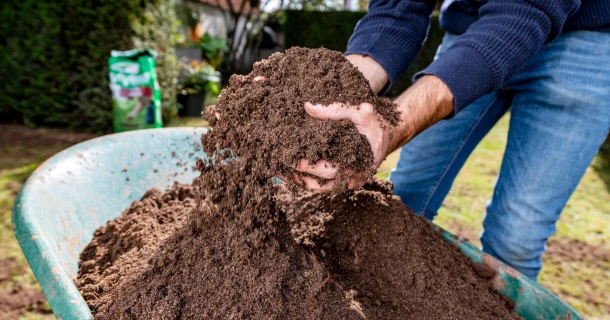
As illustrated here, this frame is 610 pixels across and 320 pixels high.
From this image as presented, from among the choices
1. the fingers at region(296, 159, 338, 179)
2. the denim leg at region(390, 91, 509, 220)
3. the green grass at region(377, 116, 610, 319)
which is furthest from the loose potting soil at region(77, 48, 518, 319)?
the denim leg at region(390, 91, 509, 220)

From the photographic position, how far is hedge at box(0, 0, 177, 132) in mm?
4859

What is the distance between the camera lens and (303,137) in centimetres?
113

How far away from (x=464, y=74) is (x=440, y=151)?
2.70ft

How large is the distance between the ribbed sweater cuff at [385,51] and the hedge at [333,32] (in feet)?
25.4

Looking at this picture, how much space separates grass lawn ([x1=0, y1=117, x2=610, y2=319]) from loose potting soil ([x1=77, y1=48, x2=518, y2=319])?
378mm

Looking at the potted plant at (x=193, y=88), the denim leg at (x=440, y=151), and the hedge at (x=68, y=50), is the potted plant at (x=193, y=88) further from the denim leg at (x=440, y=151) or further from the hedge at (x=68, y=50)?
the denim leg at (x=440, y=151)

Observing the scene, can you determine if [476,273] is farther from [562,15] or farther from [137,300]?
[137,300]

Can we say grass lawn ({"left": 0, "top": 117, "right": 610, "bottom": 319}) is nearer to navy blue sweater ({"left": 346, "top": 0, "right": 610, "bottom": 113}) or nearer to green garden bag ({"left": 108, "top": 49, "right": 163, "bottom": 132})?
navy blue sweater ({"left": 346, "top": 0, "right": 610, "bottom": 113})

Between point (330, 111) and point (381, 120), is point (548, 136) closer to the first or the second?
point (381, 120)

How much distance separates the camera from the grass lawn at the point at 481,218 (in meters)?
2.73

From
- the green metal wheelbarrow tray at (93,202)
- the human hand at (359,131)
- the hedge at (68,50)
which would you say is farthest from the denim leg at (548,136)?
the hedge at (68,50)

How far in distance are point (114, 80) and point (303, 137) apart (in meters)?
3.93

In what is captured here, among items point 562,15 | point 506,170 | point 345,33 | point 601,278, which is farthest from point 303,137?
point 345,33

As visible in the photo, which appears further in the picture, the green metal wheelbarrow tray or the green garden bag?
the green garden bag
